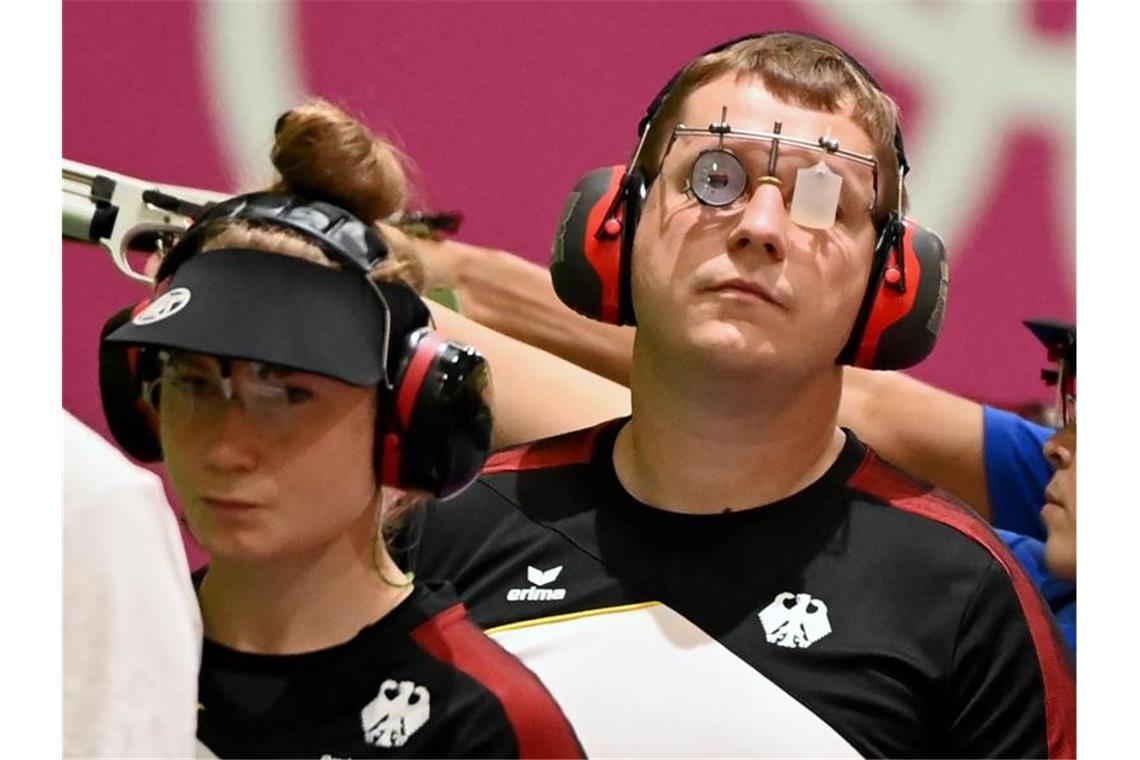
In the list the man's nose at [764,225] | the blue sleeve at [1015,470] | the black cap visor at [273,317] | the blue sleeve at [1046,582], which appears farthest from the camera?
the blue sleeve at [1015,470]


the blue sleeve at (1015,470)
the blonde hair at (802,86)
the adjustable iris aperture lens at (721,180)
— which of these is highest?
the blonde hair at (802,86)

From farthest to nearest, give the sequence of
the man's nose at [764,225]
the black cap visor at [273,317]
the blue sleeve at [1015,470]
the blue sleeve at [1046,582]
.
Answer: the blue sleeve at [1015,470], the blue sleeve at [1046,582], the man's nose at [764,225], the black cap visor at [273,317]

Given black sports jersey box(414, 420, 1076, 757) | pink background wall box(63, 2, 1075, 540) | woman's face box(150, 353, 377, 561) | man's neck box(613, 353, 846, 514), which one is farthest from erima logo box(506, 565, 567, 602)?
pink background wall box(63, 2, 1075, 540)

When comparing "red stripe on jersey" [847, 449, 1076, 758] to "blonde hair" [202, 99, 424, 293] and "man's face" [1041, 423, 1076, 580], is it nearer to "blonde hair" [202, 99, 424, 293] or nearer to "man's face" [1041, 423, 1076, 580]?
"man's face" [1041, 423, 1076, 580]

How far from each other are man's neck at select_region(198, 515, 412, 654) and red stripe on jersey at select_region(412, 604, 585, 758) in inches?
1.8

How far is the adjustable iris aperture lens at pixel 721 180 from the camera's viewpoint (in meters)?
1.14

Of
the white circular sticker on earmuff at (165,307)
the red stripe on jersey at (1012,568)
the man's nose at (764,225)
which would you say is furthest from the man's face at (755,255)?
the white circular sticker on earmuff at (165,307)

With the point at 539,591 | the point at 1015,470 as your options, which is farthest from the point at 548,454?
the point at 1015,470

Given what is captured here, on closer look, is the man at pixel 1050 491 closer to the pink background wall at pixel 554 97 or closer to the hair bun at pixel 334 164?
the pink background wall at pixel 554 97

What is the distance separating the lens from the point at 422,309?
1.06m

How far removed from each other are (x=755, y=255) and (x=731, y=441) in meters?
0.17

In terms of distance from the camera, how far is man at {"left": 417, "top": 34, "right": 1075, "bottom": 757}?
1.13 meters

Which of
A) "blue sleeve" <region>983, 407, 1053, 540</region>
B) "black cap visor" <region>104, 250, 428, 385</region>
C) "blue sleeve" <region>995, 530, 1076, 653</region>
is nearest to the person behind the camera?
"black cap visor" <region>104, 250, 428, 385</region>
